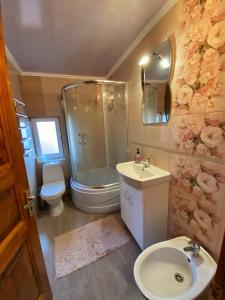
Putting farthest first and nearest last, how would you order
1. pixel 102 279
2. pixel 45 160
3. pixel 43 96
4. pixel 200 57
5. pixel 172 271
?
pixel 45 160 < pixel 43 96 < pixel 102 279 < pixel 172 271 < pixel 200 57

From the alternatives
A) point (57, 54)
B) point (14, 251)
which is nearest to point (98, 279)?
point (14, 251)

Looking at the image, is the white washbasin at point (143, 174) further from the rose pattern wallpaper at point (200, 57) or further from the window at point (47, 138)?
the window at point (47, 138)

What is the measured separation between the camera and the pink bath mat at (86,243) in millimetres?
1562

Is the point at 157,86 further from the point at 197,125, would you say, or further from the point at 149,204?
the point at 149,204

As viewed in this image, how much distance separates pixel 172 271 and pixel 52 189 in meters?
1.94

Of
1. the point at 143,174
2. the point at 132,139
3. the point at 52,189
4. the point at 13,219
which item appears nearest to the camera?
the point at 13,219

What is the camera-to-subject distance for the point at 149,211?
145 cm

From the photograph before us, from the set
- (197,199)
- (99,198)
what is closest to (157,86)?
(197,199)

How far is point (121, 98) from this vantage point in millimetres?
2416

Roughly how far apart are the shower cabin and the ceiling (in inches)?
18.8

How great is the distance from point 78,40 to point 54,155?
2.00 m

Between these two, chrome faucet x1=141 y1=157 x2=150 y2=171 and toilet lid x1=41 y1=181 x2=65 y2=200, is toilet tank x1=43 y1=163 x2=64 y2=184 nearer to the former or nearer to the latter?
toilet lid x1=41 y1=181 x2=65 y2=200

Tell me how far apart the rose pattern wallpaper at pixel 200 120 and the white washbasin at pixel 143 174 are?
0.47 ft

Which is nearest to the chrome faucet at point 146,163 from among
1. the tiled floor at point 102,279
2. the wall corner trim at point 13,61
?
the tiled floor at point 102,279
